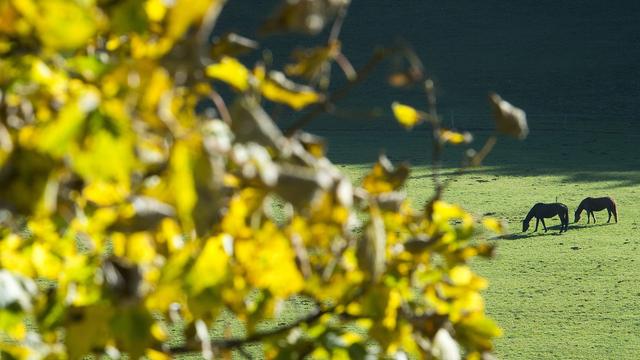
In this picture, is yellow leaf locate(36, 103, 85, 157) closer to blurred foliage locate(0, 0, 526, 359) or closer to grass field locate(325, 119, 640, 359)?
blurred foliage locate(0, 0, 526, 359)

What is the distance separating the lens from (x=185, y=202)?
23 cm

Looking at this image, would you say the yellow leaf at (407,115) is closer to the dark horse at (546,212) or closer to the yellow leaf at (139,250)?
the yellow leaf at (139,250)

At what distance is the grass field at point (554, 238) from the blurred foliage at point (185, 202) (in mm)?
1962

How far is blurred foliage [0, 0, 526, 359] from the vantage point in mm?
Answer: 234

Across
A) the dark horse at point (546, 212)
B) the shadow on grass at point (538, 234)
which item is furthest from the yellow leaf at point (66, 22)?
the dark horse at point (546, 212)

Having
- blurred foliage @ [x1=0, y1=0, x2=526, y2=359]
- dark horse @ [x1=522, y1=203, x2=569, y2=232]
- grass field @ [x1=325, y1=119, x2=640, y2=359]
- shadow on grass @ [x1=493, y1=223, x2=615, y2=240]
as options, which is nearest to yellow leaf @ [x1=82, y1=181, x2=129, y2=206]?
blurred foliage @ [x1=0, y1=0, x2=526, y2=359]

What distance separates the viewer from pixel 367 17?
7016mm

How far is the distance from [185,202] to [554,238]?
10.7 ft

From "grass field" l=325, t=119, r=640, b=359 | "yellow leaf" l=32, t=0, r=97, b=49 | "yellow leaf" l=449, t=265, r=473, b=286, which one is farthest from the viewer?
"grass field" l=325, t=119, r=640, b=359

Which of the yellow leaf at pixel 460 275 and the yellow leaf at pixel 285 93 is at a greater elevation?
the yellow leaf at pixel 285 93

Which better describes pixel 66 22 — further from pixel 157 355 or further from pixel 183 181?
pixel 157 355

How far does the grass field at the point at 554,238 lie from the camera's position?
246cm

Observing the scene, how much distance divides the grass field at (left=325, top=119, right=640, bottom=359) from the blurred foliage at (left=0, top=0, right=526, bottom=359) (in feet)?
6.44

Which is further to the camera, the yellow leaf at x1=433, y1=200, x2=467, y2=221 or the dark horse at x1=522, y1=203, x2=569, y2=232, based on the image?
the dark horse at x1=522, y1=203, x2=569, y2=232
